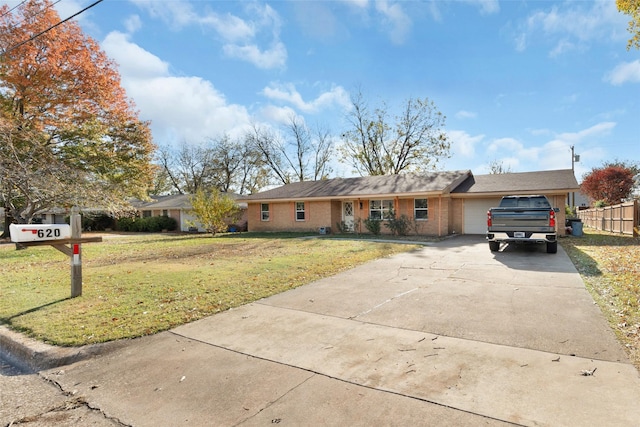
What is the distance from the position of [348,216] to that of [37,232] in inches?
720

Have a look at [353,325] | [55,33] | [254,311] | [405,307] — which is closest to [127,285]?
[254,311]

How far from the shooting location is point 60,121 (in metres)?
19.6

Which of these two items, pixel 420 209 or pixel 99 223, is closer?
pixel 420 209

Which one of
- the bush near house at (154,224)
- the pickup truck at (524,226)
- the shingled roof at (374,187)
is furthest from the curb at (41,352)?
the bush near house at (154,224)

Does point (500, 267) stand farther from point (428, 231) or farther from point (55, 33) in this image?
point (55, 33)

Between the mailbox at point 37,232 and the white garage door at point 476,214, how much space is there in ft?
62.2

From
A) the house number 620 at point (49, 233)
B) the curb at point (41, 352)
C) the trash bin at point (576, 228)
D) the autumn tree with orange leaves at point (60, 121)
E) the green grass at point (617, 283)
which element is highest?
the autumn tree with orange leaves at point (60, 121)

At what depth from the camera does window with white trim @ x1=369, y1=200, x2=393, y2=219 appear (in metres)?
21.0

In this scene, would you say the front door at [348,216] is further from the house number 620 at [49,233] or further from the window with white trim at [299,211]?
the house number 620 at [49,233]

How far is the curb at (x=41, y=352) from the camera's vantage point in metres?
4.07

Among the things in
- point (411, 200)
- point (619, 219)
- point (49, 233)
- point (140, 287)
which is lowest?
point (140, 287)

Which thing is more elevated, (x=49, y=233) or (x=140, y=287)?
(x=49, y=233)

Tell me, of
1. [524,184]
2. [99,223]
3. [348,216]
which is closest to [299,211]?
[348,216]

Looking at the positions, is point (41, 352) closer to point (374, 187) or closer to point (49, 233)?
point (49, 233)
